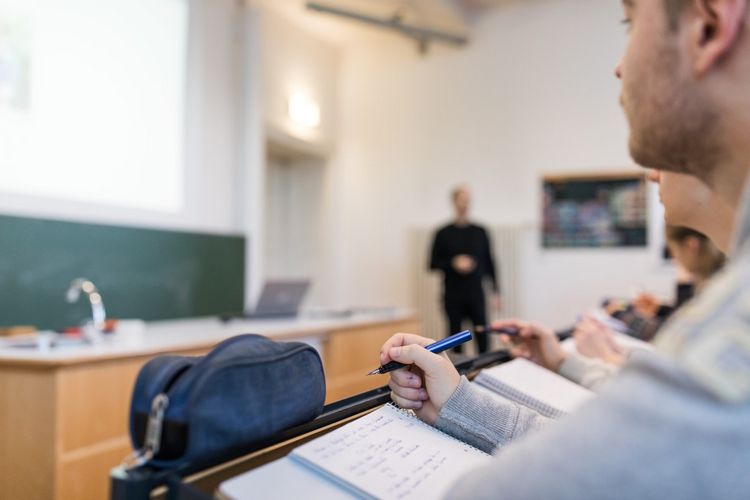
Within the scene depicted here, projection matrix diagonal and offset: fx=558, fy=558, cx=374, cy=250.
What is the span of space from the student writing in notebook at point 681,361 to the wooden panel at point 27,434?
183 centimetres

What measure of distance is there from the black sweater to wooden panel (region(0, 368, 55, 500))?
10.7 feet

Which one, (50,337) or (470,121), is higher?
(470,121)

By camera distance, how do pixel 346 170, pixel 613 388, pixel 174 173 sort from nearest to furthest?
pixel 613 388 < pixel 174 173 < pixel 346 170

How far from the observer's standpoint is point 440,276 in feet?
17.5

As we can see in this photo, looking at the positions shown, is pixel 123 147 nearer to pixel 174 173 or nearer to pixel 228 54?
pixel 174 173

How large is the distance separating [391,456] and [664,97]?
42 cm

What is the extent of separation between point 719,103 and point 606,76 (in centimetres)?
459

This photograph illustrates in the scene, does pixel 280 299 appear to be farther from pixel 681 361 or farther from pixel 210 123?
pixel 681 361

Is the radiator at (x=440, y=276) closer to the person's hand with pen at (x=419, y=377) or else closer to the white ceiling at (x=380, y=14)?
the white ceiling at (x=380, y=14)

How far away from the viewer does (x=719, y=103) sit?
45 cm

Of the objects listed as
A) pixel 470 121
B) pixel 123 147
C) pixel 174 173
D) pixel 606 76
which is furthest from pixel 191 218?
pixel 606 76

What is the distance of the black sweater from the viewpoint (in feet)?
15.0

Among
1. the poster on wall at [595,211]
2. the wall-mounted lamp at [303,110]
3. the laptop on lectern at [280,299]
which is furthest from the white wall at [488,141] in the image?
the laptop on lectern at [280,299]

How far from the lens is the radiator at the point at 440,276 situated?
197 inches
